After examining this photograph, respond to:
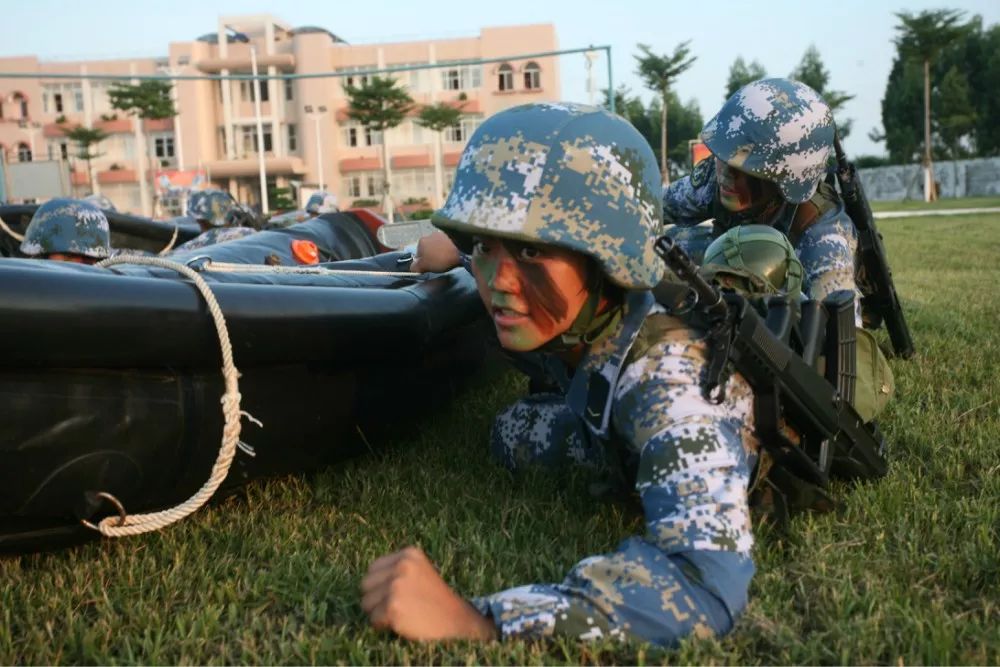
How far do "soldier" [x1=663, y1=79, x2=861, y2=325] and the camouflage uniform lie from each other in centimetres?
202

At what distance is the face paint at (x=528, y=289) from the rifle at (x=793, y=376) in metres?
0.24

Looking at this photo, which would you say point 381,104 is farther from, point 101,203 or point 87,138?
point 101,203

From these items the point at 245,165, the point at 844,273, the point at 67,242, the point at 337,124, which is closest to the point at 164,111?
the point at 245,165

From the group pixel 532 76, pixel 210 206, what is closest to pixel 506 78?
pixel 532 76

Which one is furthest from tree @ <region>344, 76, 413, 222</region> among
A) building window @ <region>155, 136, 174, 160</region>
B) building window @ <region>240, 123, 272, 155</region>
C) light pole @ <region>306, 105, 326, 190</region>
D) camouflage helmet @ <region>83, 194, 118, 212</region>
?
camouflage helmet @ <region>83, 194, 118, 212</region>

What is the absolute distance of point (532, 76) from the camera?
Result: 195 feet

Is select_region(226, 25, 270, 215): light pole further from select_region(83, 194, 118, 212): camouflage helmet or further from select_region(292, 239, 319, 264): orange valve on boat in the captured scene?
select_region(292, 239, 319, 264): orange valve on boat

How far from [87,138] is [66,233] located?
56.0m

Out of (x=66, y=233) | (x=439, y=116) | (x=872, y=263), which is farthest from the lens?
(x=439, y=116)

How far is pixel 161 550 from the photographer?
2.50 m

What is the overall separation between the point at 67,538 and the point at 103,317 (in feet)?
1.93

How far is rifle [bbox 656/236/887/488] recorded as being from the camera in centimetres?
217

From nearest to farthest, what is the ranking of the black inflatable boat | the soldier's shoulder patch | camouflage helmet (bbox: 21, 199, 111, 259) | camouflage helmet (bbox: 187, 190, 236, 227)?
the black inflatable boat → the soldier's shoulder patch → camouflage helmet (bbox: 21, 199, 111, 259) → camouflage helmet (bbox: 187, 190, 236, 227)

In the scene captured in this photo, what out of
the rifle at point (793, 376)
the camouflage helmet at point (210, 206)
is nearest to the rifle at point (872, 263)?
the rifle at point (793, 376)
